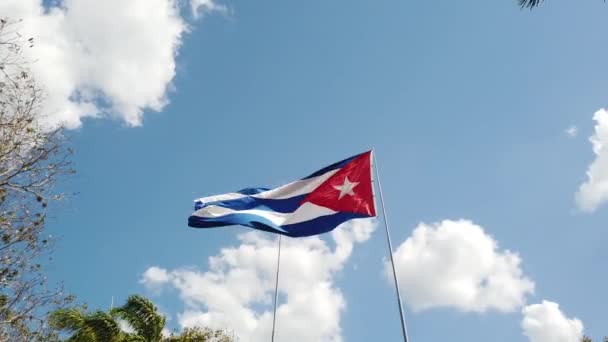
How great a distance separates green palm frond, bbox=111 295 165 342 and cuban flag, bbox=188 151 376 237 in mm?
8566

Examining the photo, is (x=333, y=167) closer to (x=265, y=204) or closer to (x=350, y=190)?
(x=350, y=190)

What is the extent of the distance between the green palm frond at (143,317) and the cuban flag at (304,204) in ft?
28.1

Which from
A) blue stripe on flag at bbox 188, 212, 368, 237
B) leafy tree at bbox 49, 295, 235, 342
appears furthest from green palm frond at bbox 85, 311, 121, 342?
blue stripe on flag at bbox 188, 212, 368, 237

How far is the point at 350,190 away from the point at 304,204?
1.62 meters

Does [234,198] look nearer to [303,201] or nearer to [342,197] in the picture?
[303,201]

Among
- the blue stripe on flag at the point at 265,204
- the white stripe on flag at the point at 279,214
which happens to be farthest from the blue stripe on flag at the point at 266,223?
the blue stripe on flag at the point at 265,204

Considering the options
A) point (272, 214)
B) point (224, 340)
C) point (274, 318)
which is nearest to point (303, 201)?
point (272, 214)

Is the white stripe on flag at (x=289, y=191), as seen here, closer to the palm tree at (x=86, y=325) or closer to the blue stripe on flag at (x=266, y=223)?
the blue stripe on flag at (x=266, y=223)

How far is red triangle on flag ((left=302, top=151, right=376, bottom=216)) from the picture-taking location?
14438 millimetres

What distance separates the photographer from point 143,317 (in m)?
22.0

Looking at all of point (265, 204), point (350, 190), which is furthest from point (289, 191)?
point (350, 190)

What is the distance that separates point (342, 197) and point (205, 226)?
422cm

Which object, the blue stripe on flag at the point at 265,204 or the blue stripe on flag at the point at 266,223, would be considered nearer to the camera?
the blue stripe on flag at the point at 266,223

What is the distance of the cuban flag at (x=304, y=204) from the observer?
1474cm
